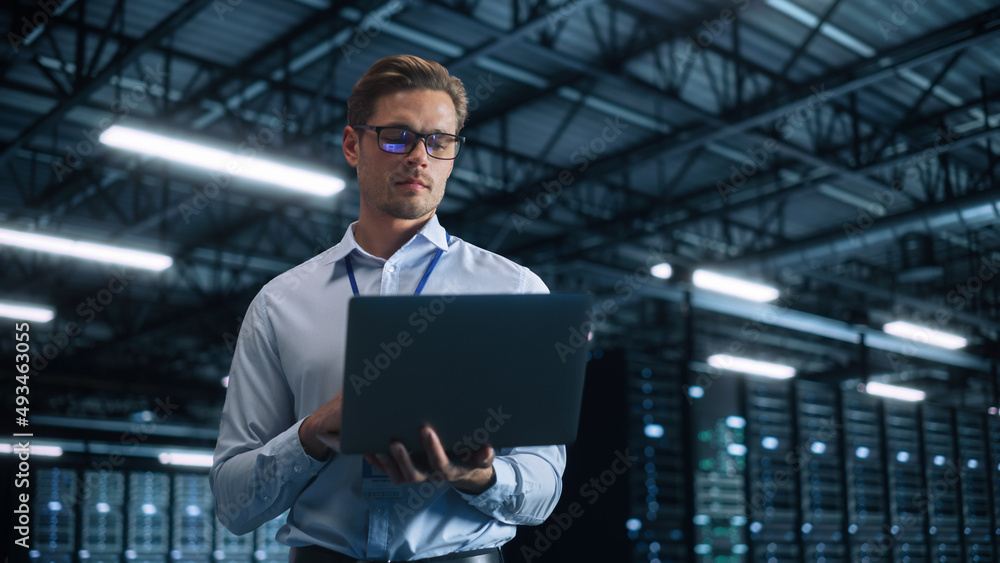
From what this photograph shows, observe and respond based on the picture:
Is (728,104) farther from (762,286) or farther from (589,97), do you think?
(762,286)

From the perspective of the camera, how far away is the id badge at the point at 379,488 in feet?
4.34

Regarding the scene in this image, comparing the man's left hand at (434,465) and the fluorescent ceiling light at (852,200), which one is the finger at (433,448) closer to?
the man's left hand at (434,465)

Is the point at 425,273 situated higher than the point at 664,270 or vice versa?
the point at 664,270

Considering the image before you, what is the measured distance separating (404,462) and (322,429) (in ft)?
0.50

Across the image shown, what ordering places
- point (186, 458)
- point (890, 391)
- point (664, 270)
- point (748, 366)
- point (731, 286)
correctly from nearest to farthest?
point (731, 286) < point (664, 270) < point (748, 366) < point (890, 391) < point (186, 458)

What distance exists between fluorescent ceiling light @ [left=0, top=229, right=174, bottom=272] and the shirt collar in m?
7.17

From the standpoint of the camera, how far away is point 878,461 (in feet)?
24.8

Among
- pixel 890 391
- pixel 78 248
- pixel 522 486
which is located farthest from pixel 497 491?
pixel 890 391

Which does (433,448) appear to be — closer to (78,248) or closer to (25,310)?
(78,248)

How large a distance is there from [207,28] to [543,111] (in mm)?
3613

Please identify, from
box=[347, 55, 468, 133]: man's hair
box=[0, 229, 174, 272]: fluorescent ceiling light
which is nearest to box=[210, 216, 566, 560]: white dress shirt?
box=[347, 55, 468, 133]: man's hair

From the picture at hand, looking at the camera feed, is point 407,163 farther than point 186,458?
No

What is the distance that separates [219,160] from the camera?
5.95 meters

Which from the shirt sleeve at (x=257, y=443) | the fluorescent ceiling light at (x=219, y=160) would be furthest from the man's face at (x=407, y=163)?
the fluorescent ceiling light at (x=219, y=160)
